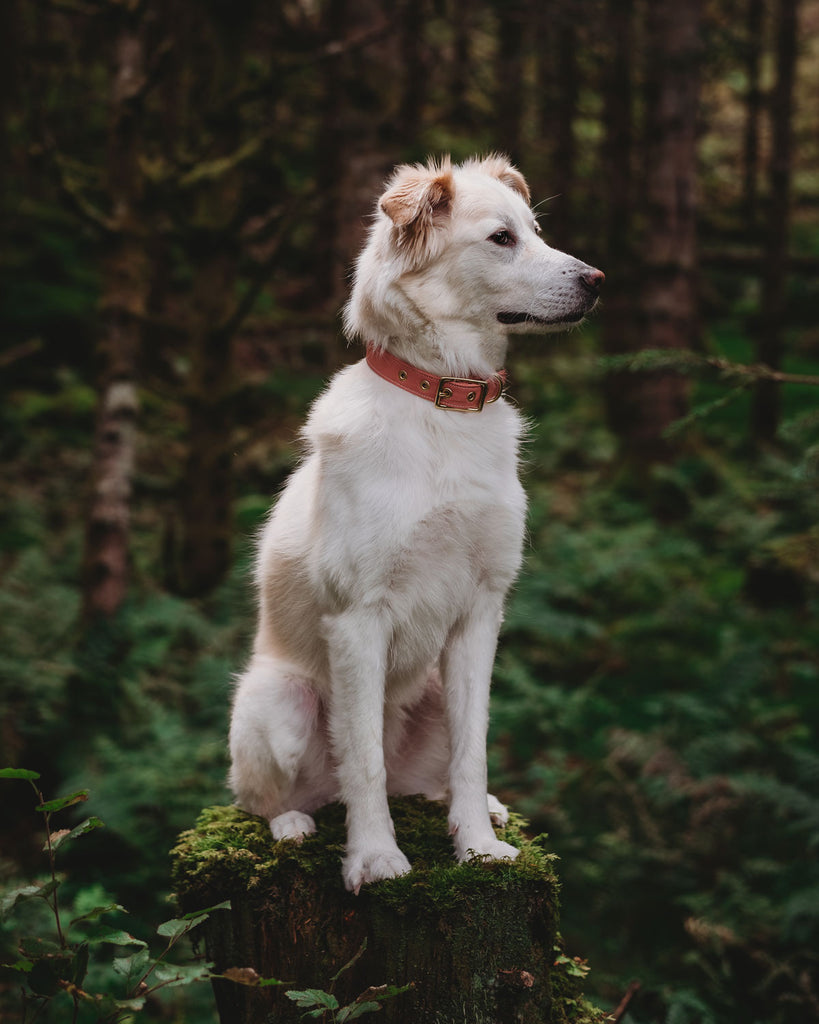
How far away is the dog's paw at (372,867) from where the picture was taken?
2.96 m

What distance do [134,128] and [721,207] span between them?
24831 millimetres

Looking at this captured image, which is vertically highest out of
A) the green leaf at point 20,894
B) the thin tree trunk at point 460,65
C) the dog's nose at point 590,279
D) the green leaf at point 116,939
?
the thin tree trunk at point 460,65

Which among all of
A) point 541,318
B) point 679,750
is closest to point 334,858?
point 541,318

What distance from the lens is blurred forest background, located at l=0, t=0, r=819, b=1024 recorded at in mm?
5258

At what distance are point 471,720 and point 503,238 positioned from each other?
5.47 feet

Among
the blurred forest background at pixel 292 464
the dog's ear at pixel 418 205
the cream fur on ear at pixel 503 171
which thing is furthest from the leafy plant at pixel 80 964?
the cream fur on ear at pixel 503 171

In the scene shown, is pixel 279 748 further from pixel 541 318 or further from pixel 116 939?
pixel 541 318

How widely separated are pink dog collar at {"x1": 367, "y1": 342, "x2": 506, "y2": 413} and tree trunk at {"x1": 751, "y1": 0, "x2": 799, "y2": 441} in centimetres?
1103

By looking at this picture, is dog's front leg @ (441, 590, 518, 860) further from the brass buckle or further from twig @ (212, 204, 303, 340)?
twig @ (212, 204, 303, 340)

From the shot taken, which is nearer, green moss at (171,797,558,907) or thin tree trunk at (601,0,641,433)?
green moss at (171,797,558,907)

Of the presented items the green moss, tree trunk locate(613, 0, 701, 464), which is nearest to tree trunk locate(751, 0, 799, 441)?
tree trunk locate(613, 0, 701, 464)

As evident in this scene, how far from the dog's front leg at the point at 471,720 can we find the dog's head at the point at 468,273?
3.20ft

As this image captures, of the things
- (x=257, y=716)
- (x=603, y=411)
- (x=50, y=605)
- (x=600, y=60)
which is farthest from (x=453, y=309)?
(x=603, y=411)

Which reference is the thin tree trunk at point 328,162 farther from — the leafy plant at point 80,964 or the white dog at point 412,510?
the leafy plant at point 80,964
